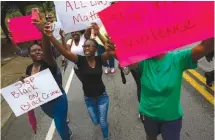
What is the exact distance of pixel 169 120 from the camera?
10.7 ft

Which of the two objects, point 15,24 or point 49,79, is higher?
point 15,24

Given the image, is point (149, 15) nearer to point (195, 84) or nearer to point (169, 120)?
point (169, 120)

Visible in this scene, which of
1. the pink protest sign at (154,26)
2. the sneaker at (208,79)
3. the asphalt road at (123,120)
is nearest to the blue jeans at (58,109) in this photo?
the asphalt road at (123,120)

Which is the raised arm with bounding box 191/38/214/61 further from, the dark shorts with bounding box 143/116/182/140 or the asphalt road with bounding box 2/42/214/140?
the asphalt road with bounding box 2/42/214/140

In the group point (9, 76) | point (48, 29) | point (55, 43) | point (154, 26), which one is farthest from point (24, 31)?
point (9, 76)

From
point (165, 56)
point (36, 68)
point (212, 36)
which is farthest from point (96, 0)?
point (212, 36)

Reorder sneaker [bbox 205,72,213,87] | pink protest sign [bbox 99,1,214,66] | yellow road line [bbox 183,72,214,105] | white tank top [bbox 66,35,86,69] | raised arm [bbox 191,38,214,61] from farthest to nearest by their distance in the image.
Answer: sneaker [bbox 205,72,213,87] → yellow road line [bbox 183,72,214,105] → white tank top [bbox 66,35,86,69] → raised arm [bbox 191,38,214,61] → pink protest sign [bbox 99,1,214,66]

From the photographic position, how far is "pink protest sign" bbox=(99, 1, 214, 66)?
256 cm

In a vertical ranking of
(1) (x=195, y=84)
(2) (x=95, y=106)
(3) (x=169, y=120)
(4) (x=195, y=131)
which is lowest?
(1) (x=195, y=84)

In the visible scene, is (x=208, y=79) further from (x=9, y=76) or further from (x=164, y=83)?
(x=9, y=76)

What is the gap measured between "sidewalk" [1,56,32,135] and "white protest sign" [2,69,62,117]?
2304 millimetres

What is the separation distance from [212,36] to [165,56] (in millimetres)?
717

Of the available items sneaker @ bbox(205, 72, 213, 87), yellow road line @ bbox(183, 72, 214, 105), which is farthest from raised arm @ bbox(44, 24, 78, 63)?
sneaker @ bbox(205, 72, 213, 87)

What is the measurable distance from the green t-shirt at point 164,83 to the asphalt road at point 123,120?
5.72ft
